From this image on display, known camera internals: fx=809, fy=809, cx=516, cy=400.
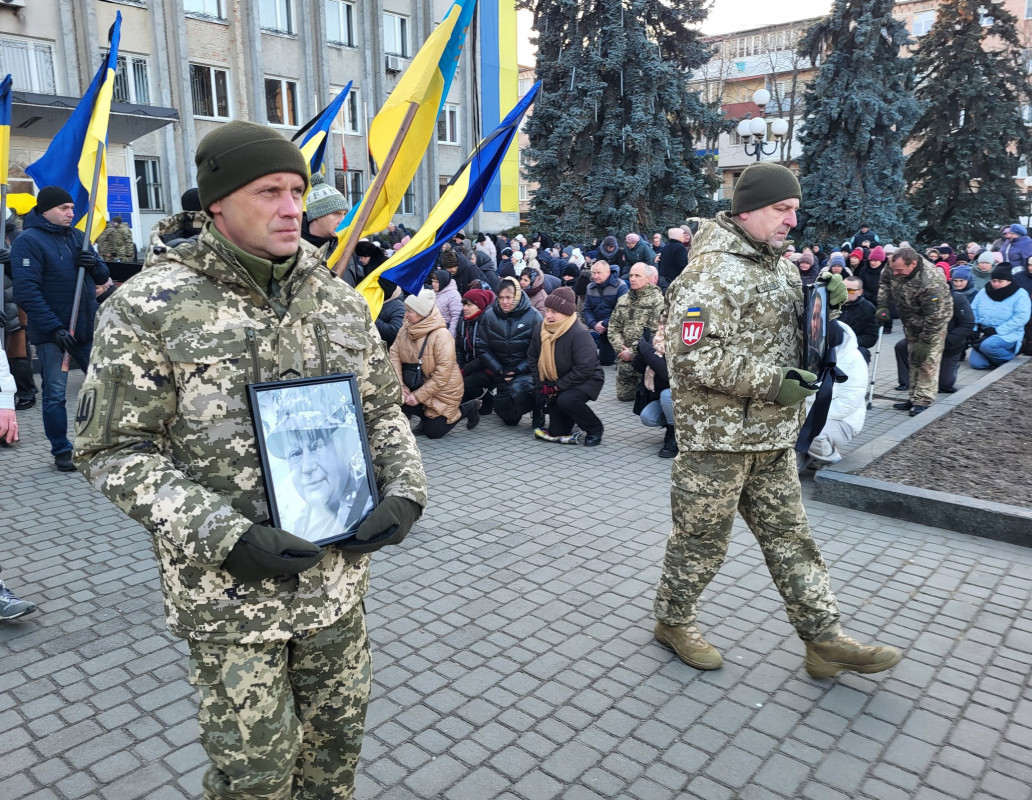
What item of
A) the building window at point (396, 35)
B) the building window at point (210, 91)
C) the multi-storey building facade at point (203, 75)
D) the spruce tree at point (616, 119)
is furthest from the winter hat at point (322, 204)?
the building window at point (396, 35)

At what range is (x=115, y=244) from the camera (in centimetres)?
1490

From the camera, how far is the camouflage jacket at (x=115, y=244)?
14.8m

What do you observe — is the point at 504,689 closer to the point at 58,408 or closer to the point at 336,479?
the point at 336,479

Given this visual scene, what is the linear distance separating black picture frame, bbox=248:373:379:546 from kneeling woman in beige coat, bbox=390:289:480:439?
594 centimetres

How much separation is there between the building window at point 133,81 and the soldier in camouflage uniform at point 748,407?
24.7 metres

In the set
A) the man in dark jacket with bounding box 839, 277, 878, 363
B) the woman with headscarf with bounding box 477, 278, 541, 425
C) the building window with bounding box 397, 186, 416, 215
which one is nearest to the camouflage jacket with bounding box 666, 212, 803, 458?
the woman with headscarf with bounding box 477, 278, 541, 425

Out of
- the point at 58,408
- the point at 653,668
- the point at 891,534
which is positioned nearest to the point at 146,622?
the point at 653,668

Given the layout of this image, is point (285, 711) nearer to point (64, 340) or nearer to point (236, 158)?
point (236, 158)

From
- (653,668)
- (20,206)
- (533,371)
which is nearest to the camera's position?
(653,668)

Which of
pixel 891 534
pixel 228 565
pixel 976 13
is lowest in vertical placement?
pixel 891 534

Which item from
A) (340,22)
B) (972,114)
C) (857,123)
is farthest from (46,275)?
(972,114)

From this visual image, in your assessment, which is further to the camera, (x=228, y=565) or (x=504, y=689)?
(x=504, y=689)

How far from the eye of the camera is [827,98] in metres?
28.1

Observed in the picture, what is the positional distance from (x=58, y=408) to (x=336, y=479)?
5.80 metres
